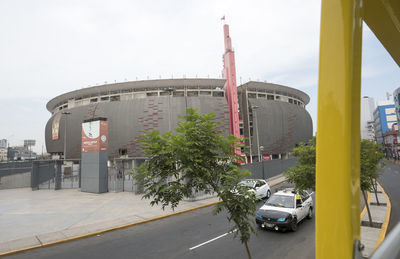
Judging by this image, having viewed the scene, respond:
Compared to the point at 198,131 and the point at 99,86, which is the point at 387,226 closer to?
the point at 198,131

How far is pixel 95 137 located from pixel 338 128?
972 inches

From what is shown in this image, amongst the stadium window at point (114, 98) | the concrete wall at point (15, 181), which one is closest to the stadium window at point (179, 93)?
the stadium window at point (114, 98)

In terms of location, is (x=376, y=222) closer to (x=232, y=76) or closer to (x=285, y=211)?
(x=285, y=211)

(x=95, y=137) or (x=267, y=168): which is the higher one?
(x=95, y=137)

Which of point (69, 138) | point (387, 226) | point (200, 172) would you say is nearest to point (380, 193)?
point (387, 226)

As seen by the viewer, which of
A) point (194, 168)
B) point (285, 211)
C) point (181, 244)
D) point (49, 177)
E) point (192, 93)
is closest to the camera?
point (194, 168)

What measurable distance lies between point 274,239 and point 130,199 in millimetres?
Answer: 13563

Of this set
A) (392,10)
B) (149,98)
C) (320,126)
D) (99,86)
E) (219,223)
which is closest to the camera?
(320,126)

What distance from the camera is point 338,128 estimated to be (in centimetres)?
113

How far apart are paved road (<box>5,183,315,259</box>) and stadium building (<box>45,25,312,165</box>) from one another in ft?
137

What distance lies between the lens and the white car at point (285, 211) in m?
10.0

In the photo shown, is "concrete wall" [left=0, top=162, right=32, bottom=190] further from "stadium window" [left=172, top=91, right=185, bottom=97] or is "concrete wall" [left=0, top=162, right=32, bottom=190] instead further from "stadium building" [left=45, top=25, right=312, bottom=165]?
"stadium window" [left=172, top=91, right=185, bottom=97]

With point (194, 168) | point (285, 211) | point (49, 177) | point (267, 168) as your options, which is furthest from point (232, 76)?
point (194, 168)

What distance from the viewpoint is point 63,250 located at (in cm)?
932
